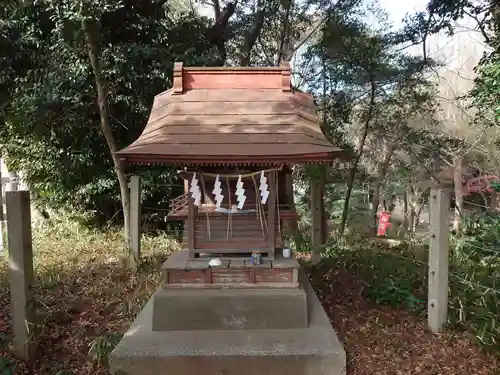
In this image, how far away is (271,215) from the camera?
516 centimetres

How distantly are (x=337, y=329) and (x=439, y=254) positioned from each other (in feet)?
4.98

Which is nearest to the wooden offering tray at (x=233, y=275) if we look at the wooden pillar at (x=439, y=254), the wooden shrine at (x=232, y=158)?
the wooden shrine at (x=232, y=158)

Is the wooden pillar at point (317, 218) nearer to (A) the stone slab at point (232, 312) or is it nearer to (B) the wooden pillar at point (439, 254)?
(B) the wooden pillar at point (439, 254)

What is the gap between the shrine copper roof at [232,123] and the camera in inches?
178

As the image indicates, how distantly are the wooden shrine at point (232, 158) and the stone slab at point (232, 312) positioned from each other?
0.83 ft

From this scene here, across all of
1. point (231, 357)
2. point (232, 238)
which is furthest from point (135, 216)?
point (231, 357)

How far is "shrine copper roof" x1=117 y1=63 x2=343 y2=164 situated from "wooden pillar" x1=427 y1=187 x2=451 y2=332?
4.35 feet

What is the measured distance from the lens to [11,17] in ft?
27.8

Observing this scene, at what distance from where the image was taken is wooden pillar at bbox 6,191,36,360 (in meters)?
4.29

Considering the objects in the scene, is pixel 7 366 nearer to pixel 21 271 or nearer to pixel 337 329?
pixel 21 271

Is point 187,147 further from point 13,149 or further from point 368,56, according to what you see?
point 13,149

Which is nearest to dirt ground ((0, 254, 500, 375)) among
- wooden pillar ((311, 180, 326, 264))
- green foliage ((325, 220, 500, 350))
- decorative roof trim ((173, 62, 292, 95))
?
green foliage ((325, 220, 500, 350))

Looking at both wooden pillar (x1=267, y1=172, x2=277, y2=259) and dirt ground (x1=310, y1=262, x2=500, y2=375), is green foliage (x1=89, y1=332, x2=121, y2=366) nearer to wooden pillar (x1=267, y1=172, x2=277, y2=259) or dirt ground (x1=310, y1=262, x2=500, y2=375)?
wooden pillar (x1=267, y1=172, x2=277, y2=259)

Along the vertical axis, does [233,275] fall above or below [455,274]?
above
